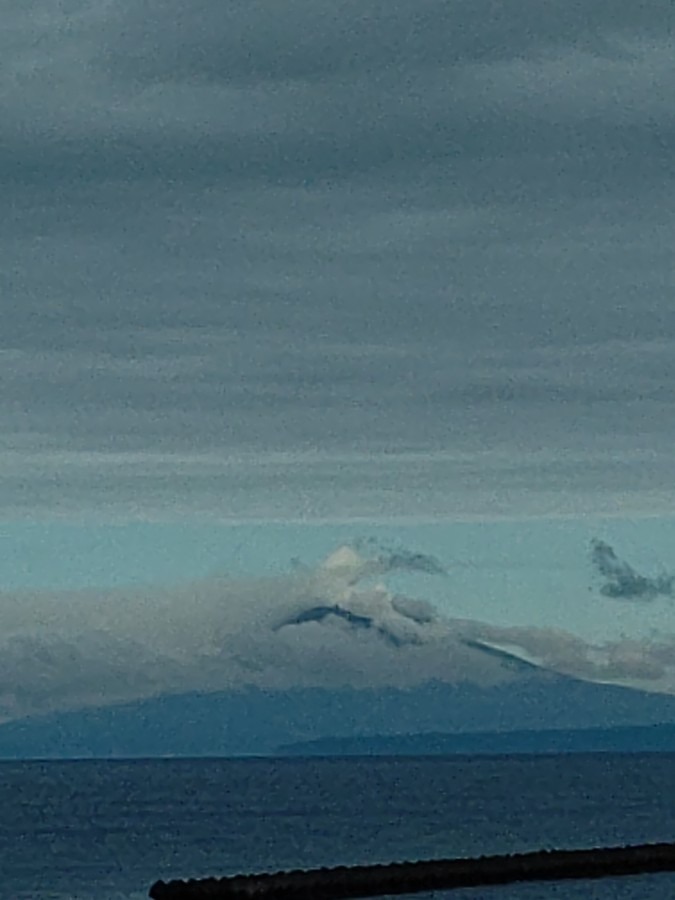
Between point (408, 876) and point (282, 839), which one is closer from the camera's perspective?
point (408, 876)

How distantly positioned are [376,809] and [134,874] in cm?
7921

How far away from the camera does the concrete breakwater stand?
384 centimetres

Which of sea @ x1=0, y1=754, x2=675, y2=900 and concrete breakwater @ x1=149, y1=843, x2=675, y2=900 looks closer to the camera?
concrete breakwater @ x1=149, y1=843, x2=675, y2=900

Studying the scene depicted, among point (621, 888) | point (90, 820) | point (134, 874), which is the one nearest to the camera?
point (621, 888)

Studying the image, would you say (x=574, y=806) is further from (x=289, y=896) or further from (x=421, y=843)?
(x=289, y=896)

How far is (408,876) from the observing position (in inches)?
163

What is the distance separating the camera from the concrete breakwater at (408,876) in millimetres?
3840

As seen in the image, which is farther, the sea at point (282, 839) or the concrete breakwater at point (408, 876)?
the sea at point (282, 839)

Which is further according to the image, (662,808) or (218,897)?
(662,808)

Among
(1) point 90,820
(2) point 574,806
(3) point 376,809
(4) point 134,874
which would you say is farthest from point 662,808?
(4) point 134,874

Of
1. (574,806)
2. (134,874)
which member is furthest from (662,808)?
(134,874)

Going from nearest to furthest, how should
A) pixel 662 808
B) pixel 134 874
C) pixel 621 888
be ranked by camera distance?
pixel 621 888, pixel 134 874, pixel 662 808

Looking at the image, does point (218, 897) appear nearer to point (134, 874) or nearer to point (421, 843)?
point (134, 874)

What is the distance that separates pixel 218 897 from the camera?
3.82 m
